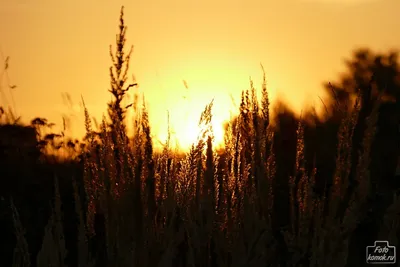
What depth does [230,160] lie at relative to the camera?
4.26 meters

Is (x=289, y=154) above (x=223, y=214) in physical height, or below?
above

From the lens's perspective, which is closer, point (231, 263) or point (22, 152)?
point (231, 263)

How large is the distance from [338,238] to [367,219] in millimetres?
1099

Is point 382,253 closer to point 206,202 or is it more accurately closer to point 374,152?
point 206,202

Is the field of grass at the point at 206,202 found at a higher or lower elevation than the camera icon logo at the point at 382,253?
higher

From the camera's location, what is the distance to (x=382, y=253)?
4035 millimetres

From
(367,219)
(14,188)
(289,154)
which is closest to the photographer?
(367,219)

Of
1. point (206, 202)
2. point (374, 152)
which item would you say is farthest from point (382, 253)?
point (374, 152)

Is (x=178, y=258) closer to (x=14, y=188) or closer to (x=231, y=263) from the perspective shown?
(x=231, y=263)

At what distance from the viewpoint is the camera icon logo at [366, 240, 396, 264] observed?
390 centimetres

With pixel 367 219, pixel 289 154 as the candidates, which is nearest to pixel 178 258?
pixel 367 219

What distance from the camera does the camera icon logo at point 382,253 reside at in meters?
3.90

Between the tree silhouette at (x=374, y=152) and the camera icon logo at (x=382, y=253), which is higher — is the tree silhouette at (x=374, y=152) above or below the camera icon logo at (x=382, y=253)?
above

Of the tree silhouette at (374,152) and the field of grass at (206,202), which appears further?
the tree silhouette at (374,152)
